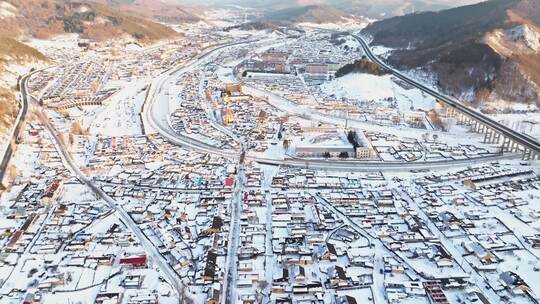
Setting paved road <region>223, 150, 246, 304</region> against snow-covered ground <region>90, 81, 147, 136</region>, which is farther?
snow-covered ground <region>90, 81, 147, 136</region>

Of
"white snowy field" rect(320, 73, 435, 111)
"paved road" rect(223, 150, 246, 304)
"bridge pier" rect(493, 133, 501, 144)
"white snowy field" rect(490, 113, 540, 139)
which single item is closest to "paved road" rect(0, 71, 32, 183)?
"paved road" rect(223, 150, 246, 304)

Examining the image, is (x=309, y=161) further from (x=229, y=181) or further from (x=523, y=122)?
(x=523, y=122)

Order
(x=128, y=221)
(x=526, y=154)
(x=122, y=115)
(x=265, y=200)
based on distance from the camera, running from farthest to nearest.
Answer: (x=122, y=115), (x=526, y=154), (x=265, y=200), (x=128, y=221)

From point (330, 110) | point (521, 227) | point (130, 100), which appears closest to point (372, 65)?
point (330, 110)

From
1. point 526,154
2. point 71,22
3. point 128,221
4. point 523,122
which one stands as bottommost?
point 128,221

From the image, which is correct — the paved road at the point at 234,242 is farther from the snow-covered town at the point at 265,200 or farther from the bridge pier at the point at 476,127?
the bridge pier at the point at 476,127

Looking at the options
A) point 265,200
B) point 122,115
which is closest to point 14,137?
point 122,115

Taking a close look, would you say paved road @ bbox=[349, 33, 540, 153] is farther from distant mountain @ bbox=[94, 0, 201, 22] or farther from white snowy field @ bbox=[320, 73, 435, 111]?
distant mountain @ bbox=[94, 0, 201, 22]

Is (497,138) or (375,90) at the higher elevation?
(375,90)

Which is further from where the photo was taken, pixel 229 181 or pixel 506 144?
pixel 506 144
